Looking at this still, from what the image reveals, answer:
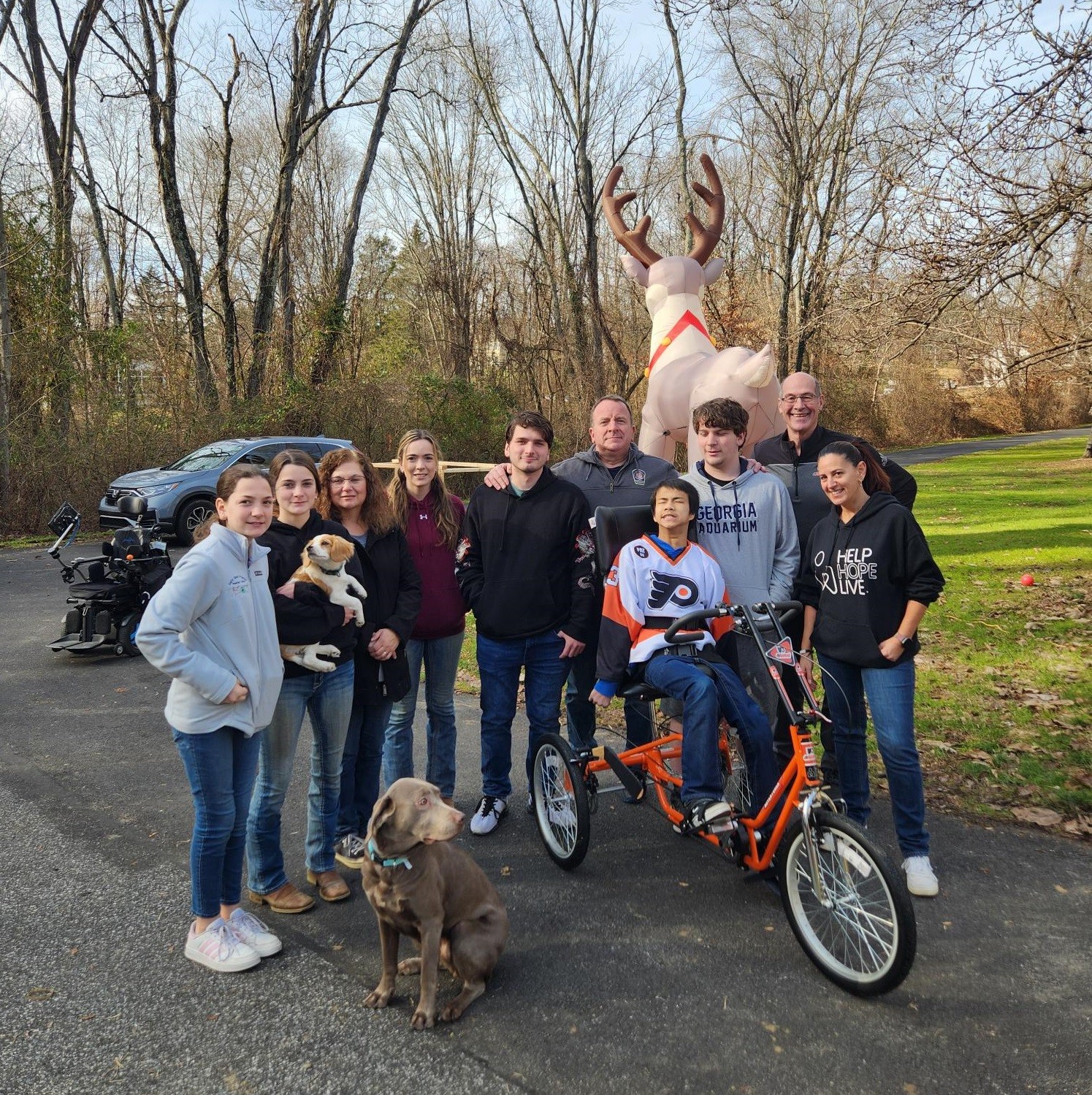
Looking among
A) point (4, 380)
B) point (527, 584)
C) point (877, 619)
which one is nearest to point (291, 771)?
point (527, 584)

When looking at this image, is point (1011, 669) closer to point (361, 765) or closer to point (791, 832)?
point (791, 832)

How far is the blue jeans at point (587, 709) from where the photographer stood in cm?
452

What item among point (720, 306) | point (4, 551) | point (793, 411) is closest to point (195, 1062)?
point (793, 411)

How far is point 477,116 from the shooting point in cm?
2870

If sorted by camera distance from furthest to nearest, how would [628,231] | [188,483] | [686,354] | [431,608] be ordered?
[188,483] < [628,231] < [686,354] < [431,608]

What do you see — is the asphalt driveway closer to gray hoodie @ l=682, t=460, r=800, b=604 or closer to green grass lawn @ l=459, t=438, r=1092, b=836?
green grass lawn @ l=459, t=438, r=1092, b=836

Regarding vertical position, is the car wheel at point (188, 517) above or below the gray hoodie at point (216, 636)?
below

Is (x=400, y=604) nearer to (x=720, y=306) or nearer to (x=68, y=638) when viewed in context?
(x=68, y=638)

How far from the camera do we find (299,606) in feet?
11.4

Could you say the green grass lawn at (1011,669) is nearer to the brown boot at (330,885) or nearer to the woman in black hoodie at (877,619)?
the woman in black hoodie at (877,619)

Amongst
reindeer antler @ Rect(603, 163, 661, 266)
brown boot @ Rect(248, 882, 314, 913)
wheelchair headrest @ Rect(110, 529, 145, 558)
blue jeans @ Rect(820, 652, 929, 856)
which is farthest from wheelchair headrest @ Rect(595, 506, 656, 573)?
wheelchair headrest @ Rect(110, 529, 145, 558)

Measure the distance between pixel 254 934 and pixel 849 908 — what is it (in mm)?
2139

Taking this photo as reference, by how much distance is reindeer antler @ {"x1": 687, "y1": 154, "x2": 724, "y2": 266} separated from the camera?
8.03m

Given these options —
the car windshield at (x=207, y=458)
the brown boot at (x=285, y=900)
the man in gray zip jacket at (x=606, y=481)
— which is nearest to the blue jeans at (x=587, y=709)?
the man in gray zip jacket at (x=606, y=481)
